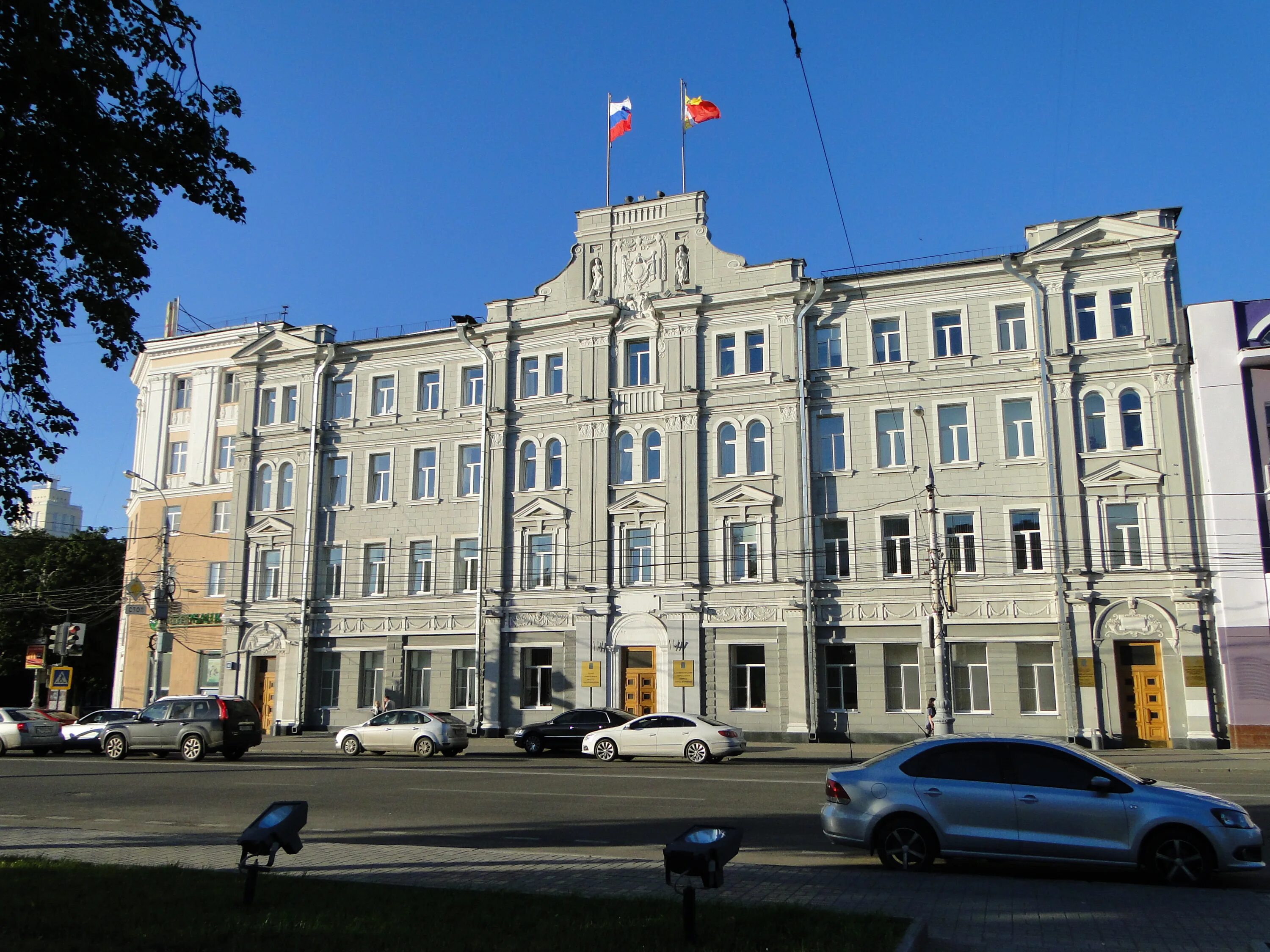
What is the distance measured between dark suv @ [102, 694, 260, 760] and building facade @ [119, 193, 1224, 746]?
10484 millimetres

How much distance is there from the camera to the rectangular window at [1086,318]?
3275cm

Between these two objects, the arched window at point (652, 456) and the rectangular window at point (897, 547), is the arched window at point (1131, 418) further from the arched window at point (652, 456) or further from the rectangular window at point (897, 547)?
the arched window at point (652, 456)

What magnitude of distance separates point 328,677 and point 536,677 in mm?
9178

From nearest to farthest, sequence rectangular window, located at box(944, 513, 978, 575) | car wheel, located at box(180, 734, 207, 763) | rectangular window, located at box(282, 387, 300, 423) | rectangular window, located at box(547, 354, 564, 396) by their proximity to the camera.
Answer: car wheel, located at box(180, 734, 207, 763)
rectangular window, located at box(944, 513, 978, 575)
rectangular window, located at box(547, 354, 564, 396)
rectangular window, located at box(282, 387, 300, 423)

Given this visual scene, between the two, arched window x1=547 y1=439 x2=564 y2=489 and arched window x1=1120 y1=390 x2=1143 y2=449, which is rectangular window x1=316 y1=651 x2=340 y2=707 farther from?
arched window x1=1120 y1=390 x2=1143 y2=449

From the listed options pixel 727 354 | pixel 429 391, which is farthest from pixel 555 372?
pixel 727 354

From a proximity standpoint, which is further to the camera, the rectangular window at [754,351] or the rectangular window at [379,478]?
the rectangular window at [379,478]

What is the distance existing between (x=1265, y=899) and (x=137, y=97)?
527 inches

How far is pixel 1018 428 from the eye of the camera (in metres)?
33.2

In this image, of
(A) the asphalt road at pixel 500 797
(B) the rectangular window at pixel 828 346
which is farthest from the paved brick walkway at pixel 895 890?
(B) the rectangular window at pixel 828 346

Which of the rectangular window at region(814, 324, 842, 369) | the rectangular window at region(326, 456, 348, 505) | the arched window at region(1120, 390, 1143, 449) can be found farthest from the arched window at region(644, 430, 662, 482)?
the arched window at region(1120, 390, 1143, 449)

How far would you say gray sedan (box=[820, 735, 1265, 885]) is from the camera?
10359mm

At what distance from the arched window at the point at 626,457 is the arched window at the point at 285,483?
47.6 ft

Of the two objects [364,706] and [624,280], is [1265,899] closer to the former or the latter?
[624,280]
